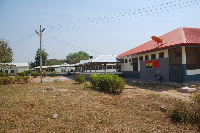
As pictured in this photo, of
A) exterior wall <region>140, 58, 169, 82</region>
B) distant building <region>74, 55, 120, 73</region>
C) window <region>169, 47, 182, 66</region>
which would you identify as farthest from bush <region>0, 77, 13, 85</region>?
window <region>169, 47, 182, 66</region>

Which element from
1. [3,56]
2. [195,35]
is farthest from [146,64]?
[3,56]

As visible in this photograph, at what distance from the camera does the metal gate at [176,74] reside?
1263cm

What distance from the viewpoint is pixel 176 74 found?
1308 cm

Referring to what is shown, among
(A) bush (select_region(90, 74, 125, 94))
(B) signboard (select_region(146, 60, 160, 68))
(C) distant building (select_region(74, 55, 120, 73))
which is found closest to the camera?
(A) bush (select_region(90, 74, 125, 94))

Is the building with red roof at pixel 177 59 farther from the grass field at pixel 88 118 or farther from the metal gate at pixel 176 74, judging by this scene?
the grass field at pixel 88 118

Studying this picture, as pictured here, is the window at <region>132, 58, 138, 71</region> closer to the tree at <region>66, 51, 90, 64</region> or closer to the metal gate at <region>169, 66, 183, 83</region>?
the metal gate at <region>169, 66, 183, 83</region>

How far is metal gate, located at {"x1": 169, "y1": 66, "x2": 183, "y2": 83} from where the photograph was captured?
41.4ft

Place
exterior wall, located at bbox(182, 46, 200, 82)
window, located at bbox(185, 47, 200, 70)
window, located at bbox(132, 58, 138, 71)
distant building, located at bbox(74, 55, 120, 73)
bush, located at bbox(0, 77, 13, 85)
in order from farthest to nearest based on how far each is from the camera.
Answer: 1. distant building, located at bbox(74, 55, 120, 73)
2. window, located at bbox(132, 58, 138, 71)
3. bush, located at bbox(0, 77, 13, 85)
4. window, located at bbox(185, 47, 200, 70)
5. exterior wall, located at bbox(182, 46, 200, 82)

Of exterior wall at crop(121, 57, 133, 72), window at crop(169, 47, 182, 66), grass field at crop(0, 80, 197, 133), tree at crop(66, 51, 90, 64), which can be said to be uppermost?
tree at crop(66, 51, 90, 64)

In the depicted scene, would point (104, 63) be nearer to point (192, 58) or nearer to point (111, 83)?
point (192, 58)

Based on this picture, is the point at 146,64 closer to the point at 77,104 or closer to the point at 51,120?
the point at 77,104

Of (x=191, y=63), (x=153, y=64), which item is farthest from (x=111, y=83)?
(x=191, y=63)

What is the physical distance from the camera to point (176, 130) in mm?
4395

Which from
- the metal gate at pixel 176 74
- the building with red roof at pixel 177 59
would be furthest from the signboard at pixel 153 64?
the metal gate at pixel 176 74
